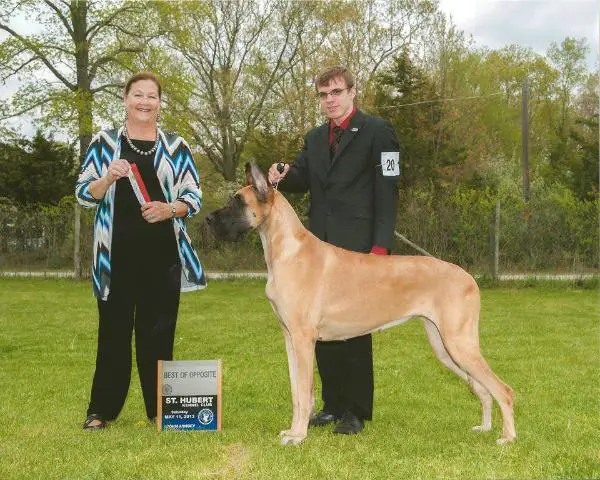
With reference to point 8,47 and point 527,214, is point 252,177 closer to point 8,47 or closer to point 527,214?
point 527,214

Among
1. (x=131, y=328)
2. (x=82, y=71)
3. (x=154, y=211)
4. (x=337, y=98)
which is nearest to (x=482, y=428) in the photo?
(x=337, y=98)

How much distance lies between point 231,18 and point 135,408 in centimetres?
3053

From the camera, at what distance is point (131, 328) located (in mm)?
5605

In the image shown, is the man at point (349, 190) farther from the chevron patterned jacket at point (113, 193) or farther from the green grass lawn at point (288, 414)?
the chevron patterned jacket at point (113, 193)

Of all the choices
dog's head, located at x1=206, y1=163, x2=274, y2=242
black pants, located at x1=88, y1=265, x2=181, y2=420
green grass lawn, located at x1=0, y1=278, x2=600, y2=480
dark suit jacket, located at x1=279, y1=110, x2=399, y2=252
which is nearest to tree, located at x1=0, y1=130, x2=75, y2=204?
green grass lawn, located at x1=0, y1=278, x2=600, y2=480

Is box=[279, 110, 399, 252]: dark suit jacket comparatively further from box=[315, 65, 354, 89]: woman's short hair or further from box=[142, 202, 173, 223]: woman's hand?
box=[142, 202, 173, 223]: woman's hand

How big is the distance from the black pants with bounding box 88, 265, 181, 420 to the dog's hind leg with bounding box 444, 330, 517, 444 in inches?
84.4

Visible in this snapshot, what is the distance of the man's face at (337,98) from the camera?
5.18 metres

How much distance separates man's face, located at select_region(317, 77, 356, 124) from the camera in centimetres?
518

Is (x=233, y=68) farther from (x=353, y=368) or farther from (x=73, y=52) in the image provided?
(x=353, y=368)

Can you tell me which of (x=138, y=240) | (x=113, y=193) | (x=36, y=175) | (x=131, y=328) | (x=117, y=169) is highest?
(x=36, y=175)

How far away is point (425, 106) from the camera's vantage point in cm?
2769

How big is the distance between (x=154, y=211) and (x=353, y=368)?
1.91 metres

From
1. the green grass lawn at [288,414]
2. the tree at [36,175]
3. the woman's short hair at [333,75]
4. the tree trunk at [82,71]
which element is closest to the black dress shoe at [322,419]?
the green grass lawn at [288,414]
